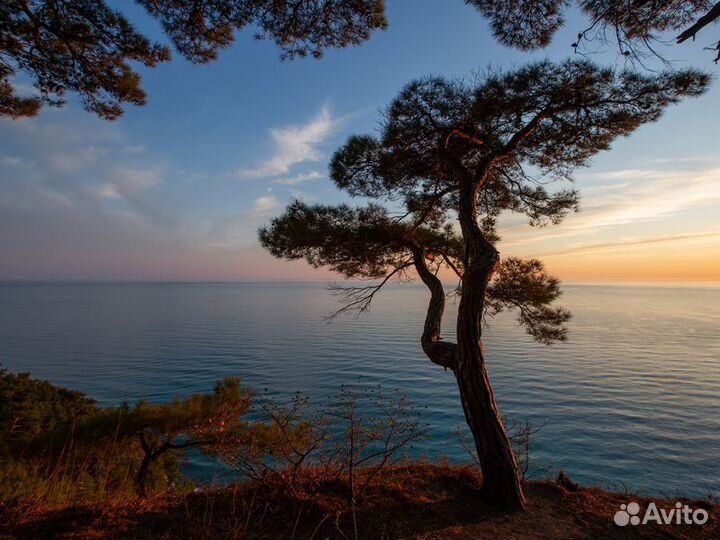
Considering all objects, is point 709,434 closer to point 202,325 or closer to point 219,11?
point 219,11

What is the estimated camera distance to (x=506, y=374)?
2088 cm

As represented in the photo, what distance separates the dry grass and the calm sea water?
6.15 ft

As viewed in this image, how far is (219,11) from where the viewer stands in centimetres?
510

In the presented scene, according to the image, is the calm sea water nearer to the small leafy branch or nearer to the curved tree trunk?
the small leafy branch

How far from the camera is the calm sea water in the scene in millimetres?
11945

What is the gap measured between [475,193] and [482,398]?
2.99m

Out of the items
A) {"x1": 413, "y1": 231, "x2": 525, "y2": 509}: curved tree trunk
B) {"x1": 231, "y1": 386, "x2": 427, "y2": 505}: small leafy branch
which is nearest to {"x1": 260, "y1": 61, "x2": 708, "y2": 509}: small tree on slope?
{"x1": 413, "y1": 231, "x2": 525, "y2": 509}: curved tree trunk

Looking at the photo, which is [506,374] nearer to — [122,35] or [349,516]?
[349,516]

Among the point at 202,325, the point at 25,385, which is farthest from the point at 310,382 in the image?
the point at 202,325

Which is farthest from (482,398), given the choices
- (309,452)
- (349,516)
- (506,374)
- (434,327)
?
(506,374)

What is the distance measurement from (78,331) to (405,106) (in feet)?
143

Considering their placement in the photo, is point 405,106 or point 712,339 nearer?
point 405,106

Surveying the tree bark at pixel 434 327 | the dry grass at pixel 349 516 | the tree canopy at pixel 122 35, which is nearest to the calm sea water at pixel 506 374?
the tree bark at pixel 434 327

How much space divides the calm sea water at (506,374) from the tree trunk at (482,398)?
174 cm
